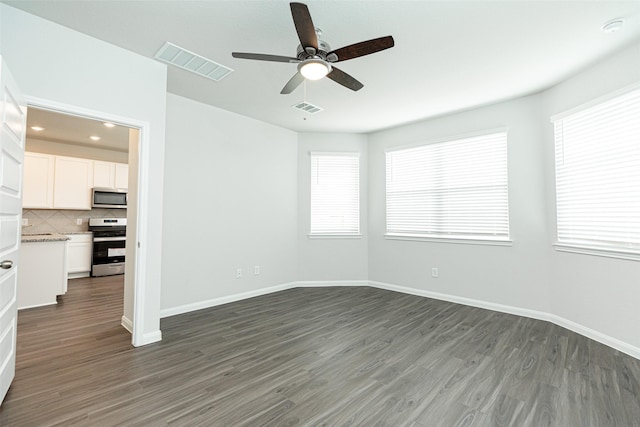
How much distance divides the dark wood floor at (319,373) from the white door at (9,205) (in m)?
0.37

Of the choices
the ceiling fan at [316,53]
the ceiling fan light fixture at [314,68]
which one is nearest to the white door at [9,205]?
the ceiling fan at [316,53]

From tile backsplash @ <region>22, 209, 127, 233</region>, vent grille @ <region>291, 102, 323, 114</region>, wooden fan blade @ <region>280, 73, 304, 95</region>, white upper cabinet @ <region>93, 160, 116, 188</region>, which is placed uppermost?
vent grille @ <region>291, 102, 323, 114</region>

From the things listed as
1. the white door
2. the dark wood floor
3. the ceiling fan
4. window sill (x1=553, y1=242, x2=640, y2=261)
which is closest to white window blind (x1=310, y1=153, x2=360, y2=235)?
the dark wood floor

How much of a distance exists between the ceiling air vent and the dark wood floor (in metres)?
2.83

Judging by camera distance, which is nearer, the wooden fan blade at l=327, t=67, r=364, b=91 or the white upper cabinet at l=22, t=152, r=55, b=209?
the wooden fan blade at l=327, t=67, r=364, b=91

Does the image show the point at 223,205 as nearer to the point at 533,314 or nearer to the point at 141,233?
the point at 141,233

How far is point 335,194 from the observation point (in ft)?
18.4

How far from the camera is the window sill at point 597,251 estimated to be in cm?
278

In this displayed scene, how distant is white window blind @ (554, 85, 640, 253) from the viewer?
9.21ft

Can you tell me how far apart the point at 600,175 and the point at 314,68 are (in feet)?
10.3

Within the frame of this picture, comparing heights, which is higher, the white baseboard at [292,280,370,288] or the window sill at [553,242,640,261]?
the window sill at [553,242,640,261]

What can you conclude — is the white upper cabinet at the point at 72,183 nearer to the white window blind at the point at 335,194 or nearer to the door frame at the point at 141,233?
the door frame at the point at 141,233

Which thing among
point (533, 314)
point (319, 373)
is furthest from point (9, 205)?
point (533, 314)

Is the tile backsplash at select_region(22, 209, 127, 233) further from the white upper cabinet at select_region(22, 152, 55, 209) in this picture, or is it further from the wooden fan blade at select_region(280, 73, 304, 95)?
the wooden fan blade at select_region(280, 73, 304, 95)
